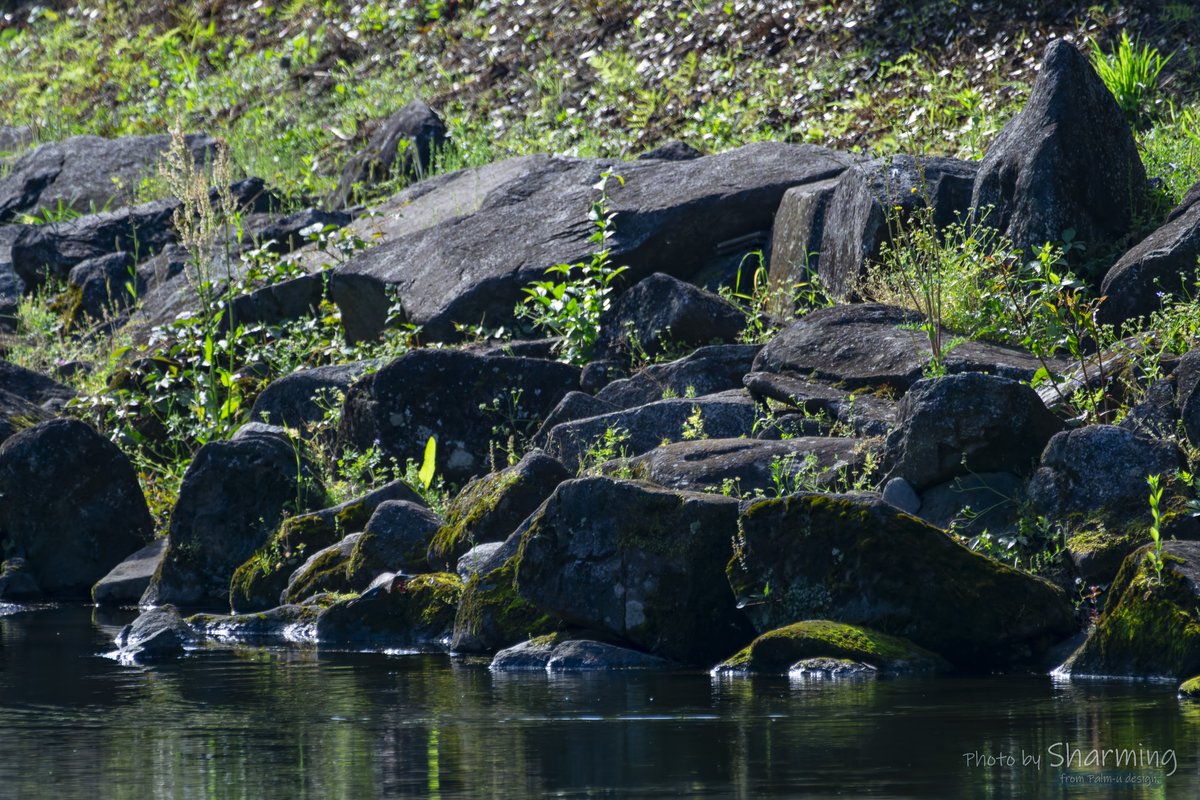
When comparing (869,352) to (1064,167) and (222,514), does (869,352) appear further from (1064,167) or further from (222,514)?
(222,514)

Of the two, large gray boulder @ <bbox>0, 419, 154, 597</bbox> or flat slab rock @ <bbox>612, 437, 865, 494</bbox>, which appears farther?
large gray boulder @ <bbox>0, 419, 154, 597</bbox>

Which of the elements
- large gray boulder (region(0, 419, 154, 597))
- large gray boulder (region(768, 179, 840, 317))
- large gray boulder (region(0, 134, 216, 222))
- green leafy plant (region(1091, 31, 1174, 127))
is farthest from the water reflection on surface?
large gray boulder (region(0, 134, 216, 222))

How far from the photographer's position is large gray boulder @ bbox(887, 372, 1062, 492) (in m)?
8.44

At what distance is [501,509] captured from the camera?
9.49 m

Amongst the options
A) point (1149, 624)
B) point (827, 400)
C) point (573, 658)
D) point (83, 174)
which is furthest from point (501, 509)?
point (83, 174)

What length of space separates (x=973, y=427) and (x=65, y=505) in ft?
22.8

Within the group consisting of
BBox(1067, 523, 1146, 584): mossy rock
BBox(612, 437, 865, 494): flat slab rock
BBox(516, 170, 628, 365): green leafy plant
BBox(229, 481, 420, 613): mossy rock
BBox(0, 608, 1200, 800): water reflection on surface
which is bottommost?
BBox(0, 608, 1200, 800): water reflection on surface

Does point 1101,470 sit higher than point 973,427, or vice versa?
point 973,427

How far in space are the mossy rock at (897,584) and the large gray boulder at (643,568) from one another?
1.02 ft

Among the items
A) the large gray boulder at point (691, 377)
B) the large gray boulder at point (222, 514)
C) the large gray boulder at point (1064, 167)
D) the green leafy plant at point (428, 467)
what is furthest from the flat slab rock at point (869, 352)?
the large gray boulder at point (222, 514)

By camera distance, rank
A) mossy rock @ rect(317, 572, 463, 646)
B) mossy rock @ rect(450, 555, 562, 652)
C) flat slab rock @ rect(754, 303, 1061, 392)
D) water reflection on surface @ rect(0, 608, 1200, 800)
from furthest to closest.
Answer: flat slab rock @ rect(754, 303, 1061, 392) < mossy rock @ rect(317, 572, 463, 646) < mossy rock @ rect(450, 555, 562, 652) < water reflection on surface @ rect(0, 608, 1200, 800)

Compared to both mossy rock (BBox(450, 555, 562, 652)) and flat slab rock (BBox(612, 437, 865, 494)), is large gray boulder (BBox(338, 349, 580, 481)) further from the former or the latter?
mossy rock (BBox(450, 555, 562, 652))

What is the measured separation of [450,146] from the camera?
18.5 m

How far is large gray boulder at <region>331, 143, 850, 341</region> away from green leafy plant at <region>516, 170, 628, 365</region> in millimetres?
135
